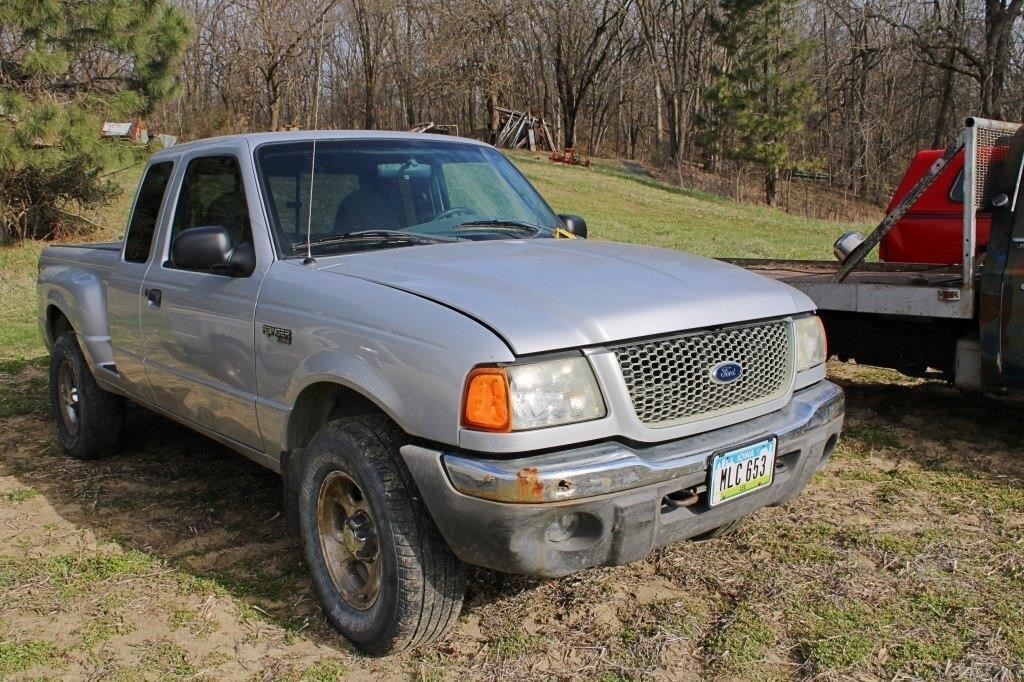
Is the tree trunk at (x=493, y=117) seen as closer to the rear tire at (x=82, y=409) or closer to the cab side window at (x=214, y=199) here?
the rear tire at (x=82, y=409)

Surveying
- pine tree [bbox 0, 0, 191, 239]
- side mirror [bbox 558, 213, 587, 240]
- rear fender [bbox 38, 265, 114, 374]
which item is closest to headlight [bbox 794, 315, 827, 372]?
side mirror [bbox 558, 213, 587, 240]

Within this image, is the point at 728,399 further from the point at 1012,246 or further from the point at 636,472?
the point at 1012,246

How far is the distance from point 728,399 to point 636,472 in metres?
0.56

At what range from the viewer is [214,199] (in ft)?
13.8

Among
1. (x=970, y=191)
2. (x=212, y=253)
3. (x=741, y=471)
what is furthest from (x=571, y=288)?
(x=970, y=191)

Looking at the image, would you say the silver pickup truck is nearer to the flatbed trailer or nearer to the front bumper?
the front bumper

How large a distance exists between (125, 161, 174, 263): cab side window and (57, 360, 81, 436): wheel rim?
1.13 m

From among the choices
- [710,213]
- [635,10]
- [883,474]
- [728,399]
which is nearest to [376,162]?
[728,399]

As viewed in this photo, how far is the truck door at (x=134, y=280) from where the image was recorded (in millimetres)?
4602

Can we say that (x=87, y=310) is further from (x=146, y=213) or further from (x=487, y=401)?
(x=487, y=401)

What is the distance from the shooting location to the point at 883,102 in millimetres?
46969

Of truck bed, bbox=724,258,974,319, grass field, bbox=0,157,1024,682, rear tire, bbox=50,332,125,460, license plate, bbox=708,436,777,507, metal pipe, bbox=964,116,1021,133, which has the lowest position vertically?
grass field, bbox=0,157,1024,682

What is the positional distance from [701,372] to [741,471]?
36cm

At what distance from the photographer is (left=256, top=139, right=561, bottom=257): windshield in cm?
374
